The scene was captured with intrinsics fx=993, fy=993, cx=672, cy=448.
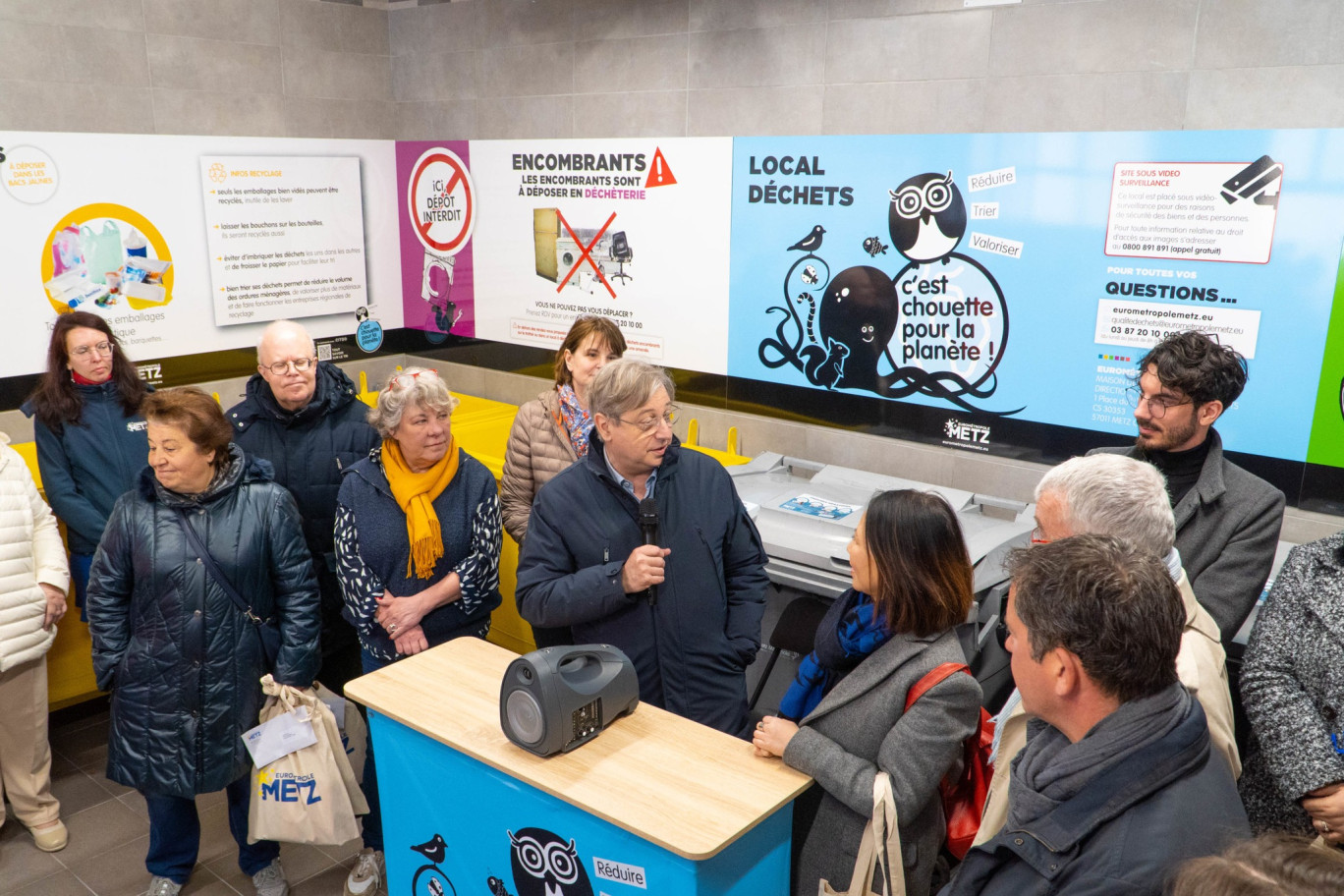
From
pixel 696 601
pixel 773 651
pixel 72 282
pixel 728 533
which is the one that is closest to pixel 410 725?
pixel 696 601

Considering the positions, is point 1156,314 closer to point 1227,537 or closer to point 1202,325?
point 1202,325

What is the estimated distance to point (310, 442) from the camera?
3025mm

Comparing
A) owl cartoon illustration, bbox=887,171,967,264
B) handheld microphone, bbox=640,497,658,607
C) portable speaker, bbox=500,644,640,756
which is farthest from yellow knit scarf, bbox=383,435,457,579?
owl cartoon illustration, bbox=887,171,967,264

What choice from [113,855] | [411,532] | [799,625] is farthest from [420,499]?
[113,855]

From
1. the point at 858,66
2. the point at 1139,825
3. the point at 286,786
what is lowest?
the point at 286,786

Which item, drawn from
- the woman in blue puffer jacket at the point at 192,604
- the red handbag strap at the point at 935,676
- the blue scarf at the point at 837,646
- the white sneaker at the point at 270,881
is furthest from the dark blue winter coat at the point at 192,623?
the red handbag strap at the point at 935,676

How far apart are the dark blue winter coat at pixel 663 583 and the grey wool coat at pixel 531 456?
0.78 m

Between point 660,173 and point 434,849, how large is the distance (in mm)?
2896

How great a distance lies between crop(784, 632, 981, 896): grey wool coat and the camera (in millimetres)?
1740

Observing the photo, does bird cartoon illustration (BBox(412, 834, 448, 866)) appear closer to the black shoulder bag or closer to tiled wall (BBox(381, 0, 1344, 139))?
the black shoulder bag

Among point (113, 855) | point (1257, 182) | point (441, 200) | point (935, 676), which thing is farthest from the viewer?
point (441, 200)

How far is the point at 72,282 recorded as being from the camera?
4.12 m

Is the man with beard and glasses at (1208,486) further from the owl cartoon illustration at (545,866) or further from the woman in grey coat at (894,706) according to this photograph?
the owl cartoon illustration at (545,866)

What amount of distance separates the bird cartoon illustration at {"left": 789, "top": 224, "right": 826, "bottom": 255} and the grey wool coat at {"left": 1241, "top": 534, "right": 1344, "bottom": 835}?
2147mm
